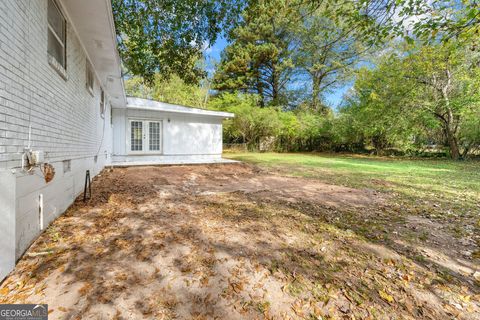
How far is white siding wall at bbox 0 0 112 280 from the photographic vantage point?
6.91 feet

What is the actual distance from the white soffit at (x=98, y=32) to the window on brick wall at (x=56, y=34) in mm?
255

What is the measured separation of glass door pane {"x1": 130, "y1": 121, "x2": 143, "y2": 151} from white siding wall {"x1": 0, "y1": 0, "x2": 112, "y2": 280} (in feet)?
22.1

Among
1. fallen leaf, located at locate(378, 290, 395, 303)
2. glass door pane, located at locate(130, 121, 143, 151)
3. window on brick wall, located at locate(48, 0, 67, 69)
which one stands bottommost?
fallen leaf, located at locate(378, 290, 395, 303)

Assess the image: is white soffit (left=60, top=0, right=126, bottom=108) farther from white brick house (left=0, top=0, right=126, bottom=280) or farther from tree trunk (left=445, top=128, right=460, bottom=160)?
tree trunk (left=445, top=128, right=460, bottom=160)

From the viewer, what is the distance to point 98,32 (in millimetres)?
→ 4551

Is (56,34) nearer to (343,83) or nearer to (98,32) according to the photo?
(98,32)

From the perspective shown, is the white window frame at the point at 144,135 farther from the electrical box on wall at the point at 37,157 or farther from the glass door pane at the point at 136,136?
the electrical box on wall at the point at 37,157

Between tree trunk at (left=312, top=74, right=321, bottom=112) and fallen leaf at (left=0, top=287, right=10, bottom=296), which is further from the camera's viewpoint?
tree trunk at (left=312, top=74, right=321, bottom=112)

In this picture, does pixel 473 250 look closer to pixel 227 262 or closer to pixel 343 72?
pixel 227 262

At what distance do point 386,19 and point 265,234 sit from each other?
3.91 m

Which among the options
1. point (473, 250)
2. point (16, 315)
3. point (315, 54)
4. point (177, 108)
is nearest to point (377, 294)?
point (473, 250)

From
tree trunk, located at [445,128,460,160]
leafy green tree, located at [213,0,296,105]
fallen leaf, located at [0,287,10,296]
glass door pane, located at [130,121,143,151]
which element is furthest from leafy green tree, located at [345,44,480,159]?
fallen leaf, located at [0,287,10,296]

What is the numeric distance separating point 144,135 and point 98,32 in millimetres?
6737

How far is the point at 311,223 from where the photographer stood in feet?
12.0
